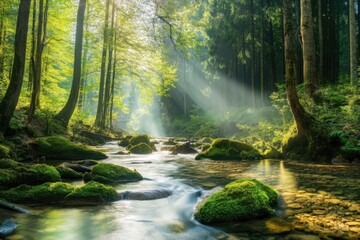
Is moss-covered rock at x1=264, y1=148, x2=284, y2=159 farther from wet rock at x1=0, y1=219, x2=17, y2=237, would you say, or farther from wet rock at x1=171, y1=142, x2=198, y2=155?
wet rock at x1=0, y1=219, x2=17, y2=237

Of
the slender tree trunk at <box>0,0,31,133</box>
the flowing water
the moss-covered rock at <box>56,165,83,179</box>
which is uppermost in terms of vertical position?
the slender tree trunk at <box>0,0,31,133</box>

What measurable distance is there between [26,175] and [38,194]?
115cm

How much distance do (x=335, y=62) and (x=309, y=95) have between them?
569 inches

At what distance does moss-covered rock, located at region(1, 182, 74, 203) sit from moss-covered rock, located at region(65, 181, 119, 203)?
0.16 m

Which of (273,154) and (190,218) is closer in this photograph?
(190,218)

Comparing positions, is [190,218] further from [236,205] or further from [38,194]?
[38,194]

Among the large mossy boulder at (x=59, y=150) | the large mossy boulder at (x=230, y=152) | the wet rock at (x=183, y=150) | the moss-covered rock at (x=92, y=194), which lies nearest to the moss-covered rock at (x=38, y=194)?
the moss-covered rock at (x=92, y=194)

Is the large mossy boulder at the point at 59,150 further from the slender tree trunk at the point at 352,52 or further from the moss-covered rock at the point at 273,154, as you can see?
the slender tree trunk at the point at 352,52

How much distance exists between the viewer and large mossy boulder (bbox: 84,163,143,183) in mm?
6809

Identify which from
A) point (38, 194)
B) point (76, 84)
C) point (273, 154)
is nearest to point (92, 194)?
point (38, 194)

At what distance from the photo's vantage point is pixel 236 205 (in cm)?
435

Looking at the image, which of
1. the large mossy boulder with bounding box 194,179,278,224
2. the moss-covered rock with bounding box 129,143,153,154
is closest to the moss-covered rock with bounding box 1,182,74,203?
the large mossy boulder with bounding box 194,179,278,224

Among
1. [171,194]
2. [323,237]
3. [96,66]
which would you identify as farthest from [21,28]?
[96,66]

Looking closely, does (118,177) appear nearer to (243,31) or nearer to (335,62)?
(243,31)
